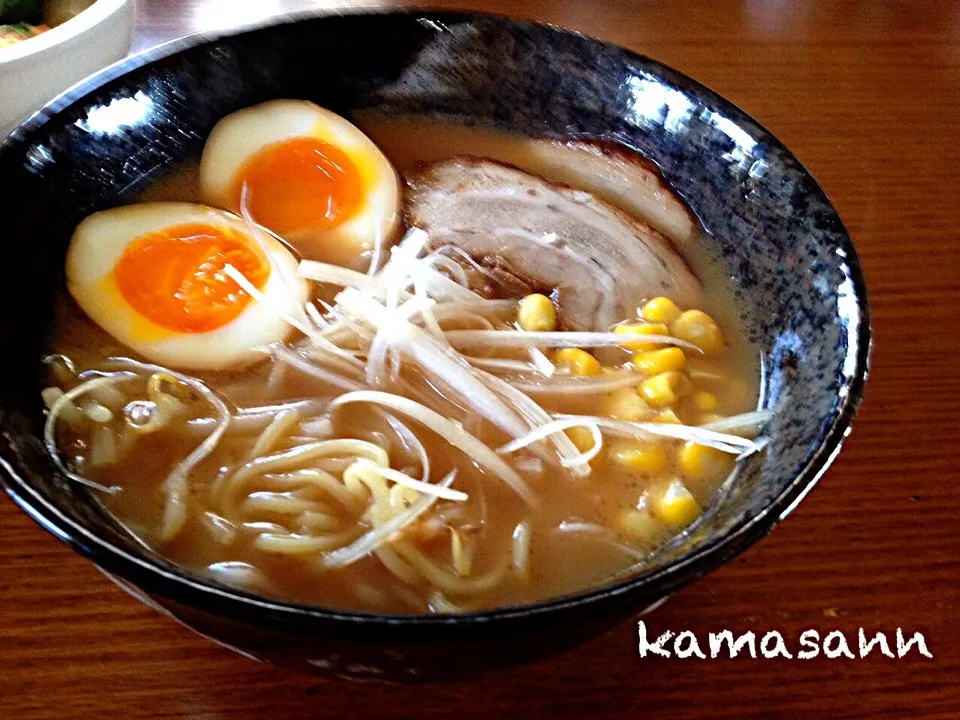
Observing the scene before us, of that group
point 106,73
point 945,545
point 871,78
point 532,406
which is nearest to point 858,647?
point 945,545

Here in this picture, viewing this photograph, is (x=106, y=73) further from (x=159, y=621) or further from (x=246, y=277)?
(x=159, y=621)

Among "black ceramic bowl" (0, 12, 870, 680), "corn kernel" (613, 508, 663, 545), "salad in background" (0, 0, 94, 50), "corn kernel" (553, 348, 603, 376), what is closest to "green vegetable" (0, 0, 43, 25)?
"salad in background" (0, 0, 94, 50)

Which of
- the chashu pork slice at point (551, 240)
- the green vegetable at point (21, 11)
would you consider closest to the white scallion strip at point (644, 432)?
the chashu pork slice at point (551, 240)

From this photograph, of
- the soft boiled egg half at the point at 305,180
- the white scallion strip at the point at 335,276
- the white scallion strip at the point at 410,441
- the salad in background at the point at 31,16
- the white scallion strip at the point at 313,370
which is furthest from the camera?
the salad in background at the point at 31,16

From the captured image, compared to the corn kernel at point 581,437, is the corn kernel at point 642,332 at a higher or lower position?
higher

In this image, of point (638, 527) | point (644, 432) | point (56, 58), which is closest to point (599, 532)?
point (638, 527)

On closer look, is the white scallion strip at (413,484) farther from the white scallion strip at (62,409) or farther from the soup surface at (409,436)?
the white scallion strip at (62,409)
